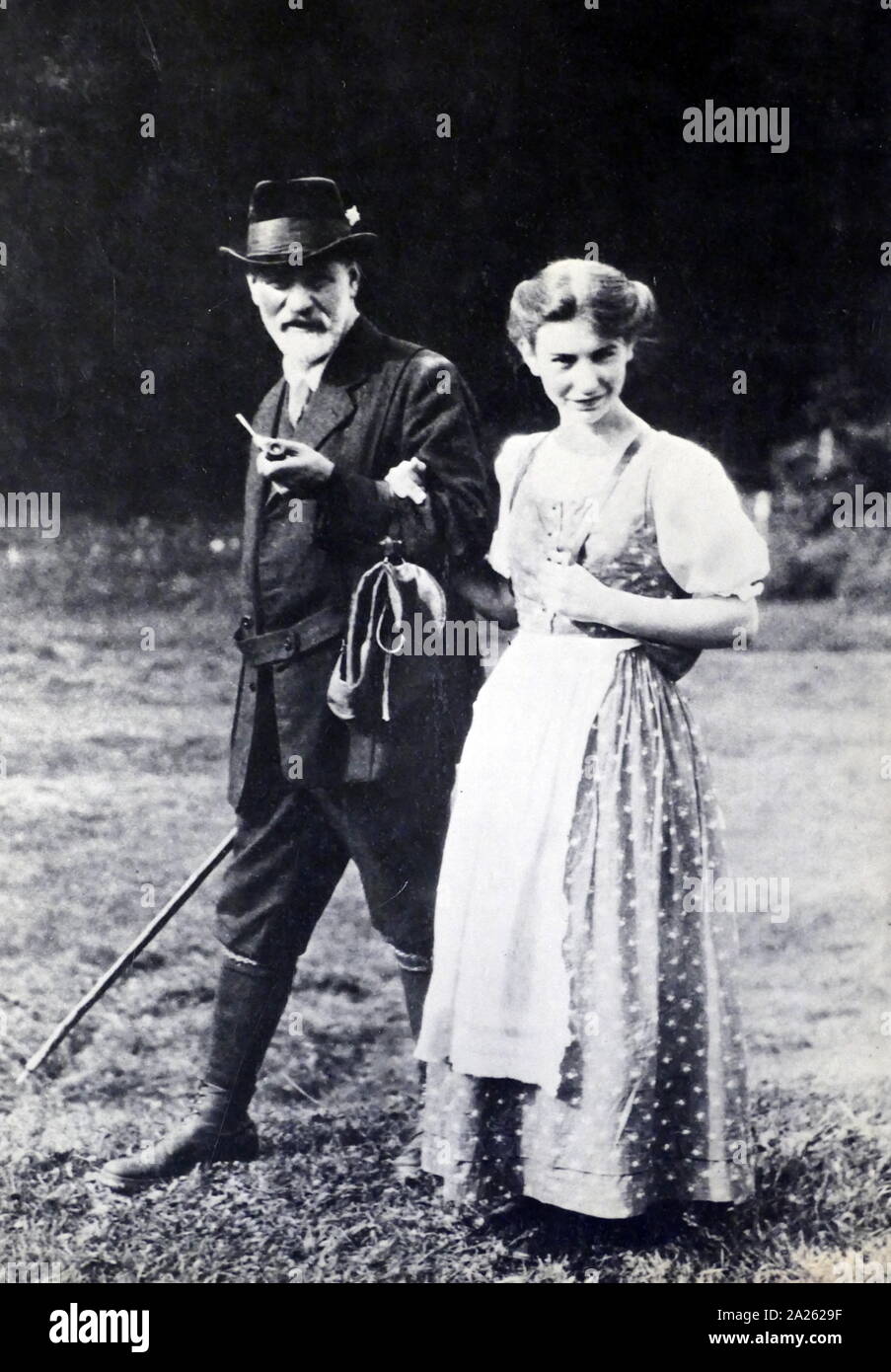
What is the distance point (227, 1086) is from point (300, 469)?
1631mm

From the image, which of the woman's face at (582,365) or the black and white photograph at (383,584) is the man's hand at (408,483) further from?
the woman's face at (582,365)

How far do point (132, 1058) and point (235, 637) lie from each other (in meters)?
1.17

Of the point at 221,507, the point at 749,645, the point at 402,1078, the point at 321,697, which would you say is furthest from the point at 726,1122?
the point at 221,507

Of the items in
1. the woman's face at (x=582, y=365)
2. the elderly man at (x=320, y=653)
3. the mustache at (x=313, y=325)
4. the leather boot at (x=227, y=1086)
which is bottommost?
the leather boot at (x=227, y=1086)

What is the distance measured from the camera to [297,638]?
3.79m

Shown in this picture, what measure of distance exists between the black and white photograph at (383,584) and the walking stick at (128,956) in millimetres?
15

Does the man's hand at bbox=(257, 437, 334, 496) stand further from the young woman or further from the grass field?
the young woman

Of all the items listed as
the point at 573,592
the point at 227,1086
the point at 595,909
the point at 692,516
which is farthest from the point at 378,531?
the point at 227,1086

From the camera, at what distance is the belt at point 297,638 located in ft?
12.4

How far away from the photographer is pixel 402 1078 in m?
3.89

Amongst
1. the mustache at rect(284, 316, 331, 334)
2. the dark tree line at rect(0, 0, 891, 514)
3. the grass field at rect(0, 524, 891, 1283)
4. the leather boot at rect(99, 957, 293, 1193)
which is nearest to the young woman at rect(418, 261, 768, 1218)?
the grass field at rect(0, 524, 891, 1283)

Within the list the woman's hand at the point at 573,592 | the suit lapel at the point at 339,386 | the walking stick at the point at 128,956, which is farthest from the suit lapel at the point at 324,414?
the walking stick at the point at 128,956

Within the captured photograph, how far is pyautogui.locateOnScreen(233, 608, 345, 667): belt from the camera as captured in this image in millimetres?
3770

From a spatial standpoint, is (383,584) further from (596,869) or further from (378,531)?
(596,869)
